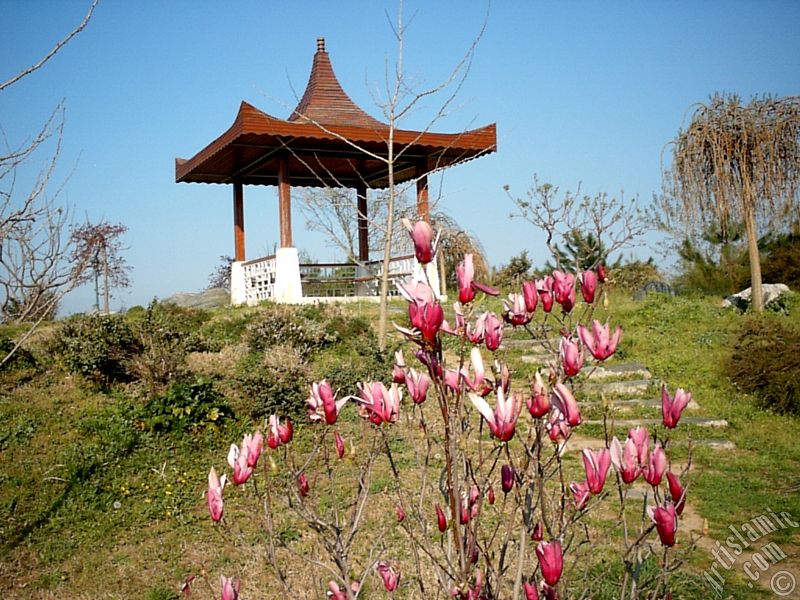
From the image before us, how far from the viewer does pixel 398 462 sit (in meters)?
5.76

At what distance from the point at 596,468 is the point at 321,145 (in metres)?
11.0

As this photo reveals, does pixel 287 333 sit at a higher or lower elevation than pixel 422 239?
lower

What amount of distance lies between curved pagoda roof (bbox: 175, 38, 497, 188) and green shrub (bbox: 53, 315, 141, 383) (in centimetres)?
344

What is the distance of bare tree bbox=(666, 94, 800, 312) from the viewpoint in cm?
1186

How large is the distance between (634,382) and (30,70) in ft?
22.4

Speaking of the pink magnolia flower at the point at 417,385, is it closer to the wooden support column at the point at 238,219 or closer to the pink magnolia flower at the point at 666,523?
the pink magnolia flower at the point at 666,523

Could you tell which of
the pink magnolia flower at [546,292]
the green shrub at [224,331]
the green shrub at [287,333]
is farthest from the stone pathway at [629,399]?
the pink magnolia flower at [546,292]

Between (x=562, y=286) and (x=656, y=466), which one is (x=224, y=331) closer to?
(x=562, y=286)

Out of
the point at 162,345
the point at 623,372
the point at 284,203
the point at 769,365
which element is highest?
the point at 284,203

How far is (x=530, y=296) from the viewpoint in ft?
5.55

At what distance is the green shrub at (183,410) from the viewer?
6152 millimetres

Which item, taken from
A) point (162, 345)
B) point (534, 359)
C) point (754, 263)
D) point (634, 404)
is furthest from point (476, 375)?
point (754, 263)

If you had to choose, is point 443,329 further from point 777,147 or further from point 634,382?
point 777,147

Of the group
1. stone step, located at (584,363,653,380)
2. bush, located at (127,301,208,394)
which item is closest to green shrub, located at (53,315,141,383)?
bush, located at (127,301,208,394)
